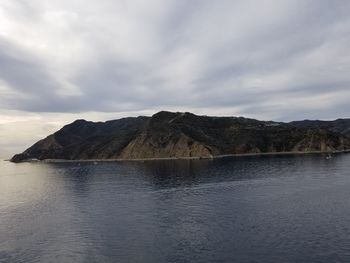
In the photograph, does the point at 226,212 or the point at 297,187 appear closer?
the point at 226,212

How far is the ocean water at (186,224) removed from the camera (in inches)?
2741

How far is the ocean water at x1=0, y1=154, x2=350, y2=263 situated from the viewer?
6962 cm

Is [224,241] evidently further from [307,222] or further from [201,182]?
[201,182]

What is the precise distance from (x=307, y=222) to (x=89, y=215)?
53230mm

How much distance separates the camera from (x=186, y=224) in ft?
296

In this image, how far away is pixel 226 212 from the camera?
10206 cm

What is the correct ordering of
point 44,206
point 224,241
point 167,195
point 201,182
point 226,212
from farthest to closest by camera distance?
1. point 201,182
2. point 167,195
3. point 44,206
4. point 226,212
5. point 224,241

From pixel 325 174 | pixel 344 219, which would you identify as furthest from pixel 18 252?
pixel 325 174

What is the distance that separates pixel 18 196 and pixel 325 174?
123 metres

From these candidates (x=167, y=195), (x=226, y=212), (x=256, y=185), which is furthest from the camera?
(x=256, y=185)

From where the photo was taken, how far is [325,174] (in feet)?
585

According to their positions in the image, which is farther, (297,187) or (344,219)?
(297,187)

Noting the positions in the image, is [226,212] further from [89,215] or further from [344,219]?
[89,215]

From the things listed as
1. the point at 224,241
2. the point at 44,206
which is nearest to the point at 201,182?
the point at 44,206
